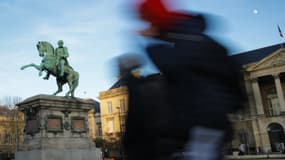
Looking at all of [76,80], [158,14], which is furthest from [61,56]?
[158,14]

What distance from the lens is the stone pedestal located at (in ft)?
49.1

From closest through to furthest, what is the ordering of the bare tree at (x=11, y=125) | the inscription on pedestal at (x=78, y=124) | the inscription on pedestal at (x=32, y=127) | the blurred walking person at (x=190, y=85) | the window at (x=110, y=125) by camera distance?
the blurred walking person at (x=190, y=85)
the inscription on pedestal at (x=32, y=127)
the inscription on pedestal at (x=78, y=124)
the bare tree at (x=11, y=125)
the window at (x=110, y=125)

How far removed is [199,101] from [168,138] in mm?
230

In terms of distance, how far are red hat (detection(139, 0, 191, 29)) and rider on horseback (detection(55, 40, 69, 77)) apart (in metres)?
15.9

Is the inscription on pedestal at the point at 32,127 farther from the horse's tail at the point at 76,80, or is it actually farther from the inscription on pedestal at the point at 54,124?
the horse's tail at the point at 76,80

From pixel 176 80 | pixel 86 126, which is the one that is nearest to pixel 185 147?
pixel 176 80

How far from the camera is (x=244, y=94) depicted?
67.2 inches

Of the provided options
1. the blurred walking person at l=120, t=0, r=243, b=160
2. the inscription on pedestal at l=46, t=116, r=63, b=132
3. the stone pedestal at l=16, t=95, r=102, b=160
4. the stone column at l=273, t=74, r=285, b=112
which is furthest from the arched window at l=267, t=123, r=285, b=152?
the blurred walking person at l=120, t=0, r=243, b=160

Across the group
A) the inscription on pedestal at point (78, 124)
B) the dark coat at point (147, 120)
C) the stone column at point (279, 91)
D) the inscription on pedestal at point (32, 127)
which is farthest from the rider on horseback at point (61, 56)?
the stone column at point (279, 91)

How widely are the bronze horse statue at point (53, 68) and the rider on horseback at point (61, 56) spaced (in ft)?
0.51

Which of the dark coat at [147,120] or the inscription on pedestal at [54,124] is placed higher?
the inscription on pedestal at [54,124]

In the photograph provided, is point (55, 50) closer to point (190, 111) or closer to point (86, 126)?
point (86, 126)

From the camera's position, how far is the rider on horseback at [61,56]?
1719 centimetres

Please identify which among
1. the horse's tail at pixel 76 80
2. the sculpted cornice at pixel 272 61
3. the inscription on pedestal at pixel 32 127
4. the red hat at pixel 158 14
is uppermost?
the sculpted cornice at pixel 272 61
